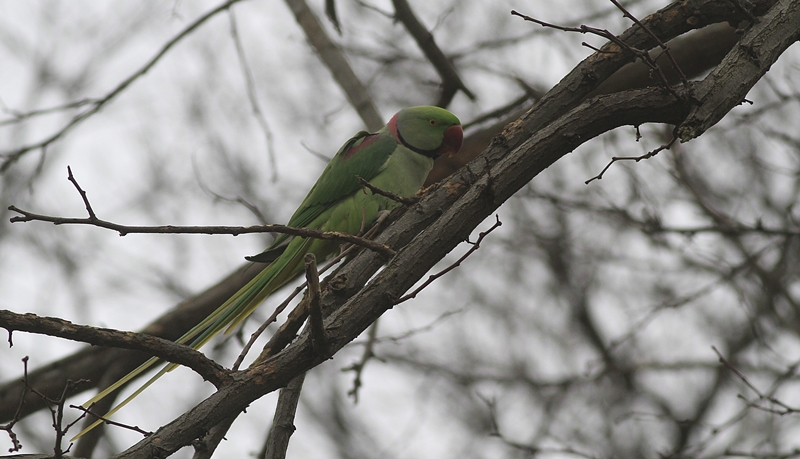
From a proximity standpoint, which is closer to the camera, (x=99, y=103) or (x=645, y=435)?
(x=99, y=103)

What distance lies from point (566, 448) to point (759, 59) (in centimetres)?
338

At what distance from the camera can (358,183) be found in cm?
375

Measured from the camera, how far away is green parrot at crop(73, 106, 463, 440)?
12.2ft

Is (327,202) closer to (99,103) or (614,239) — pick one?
(99,103)

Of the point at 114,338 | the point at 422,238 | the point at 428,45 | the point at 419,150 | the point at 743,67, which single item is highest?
the point at 428,45

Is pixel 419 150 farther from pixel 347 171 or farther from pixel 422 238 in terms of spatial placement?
pixel 422 238

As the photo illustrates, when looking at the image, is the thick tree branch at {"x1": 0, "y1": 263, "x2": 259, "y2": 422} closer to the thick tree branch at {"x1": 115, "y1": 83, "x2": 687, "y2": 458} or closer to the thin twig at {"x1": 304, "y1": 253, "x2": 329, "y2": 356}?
the thick tree branch at {"x1": 115, "y1": 83, "x2": 687, "y2": 458}

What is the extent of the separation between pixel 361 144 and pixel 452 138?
609 mm

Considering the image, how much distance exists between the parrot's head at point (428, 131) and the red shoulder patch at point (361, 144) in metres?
0.16

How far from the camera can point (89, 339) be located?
1965 millimetres

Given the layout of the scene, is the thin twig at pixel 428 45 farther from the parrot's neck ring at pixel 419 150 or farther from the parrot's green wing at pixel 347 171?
the parrot's green wing at pixel 347 171

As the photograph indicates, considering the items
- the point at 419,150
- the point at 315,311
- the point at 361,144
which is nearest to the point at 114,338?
the point at 315,311

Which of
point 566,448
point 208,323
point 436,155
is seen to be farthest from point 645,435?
point 208,323

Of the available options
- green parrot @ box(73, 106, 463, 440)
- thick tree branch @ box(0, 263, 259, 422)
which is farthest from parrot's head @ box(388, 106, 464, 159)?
thick tree branch @ box(0, 263, 259, 422)
